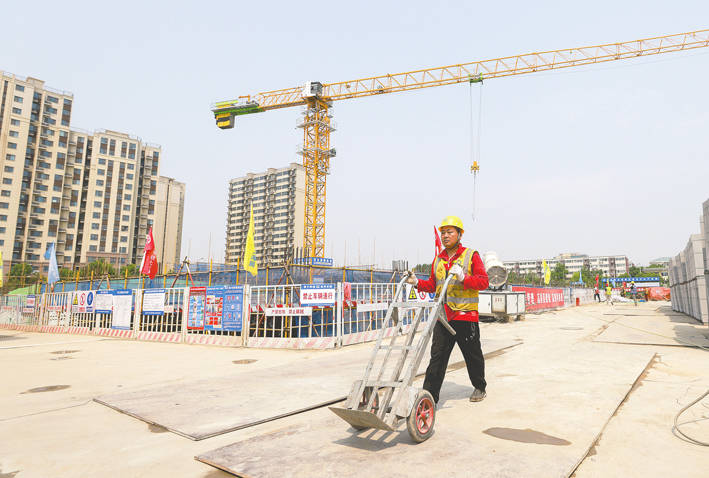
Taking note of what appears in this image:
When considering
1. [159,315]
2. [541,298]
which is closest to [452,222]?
[159,315]

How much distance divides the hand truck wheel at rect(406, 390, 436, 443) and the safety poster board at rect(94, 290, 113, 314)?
15.8 meters

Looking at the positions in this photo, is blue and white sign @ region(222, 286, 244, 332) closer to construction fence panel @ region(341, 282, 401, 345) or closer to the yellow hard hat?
construction fence panel @ region(341, 282, 401, 345)

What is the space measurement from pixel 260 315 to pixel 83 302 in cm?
997

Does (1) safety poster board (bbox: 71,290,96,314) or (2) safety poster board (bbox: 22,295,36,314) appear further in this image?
(2) safety poster board (bbox: 22,295,36,314)

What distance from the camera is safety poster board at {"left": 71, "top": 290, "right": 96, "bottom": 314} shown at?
53.0 feet

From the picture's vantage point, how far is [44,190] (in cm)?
7500

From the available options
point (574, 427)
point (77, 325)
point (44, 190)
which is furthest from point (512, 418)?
point (44, 190)

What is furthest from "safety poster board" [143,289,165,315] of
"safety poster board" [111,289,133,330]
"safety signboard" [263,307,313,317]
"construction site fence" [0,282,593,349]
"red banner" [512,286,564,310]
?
"red banner" [512,286,564,310]

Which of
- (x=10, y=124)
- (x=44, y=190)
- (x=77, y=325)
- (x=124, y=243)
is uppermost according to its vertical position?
(x=10, y=124)

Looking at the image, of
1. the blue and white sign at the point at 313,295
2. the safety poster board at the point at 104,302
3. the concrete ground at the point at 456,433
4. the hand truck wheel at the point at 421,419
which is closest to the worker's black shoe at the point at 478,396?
the concrete ground at the point at 456,433

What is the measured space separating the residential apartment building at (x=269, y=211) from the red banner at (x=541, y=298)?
9794 cm

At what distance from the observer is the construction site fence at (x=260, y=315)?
10977 mm

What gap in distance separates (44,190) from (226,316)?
8554cm

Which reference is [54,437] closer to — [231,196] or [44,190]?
[44,190]
